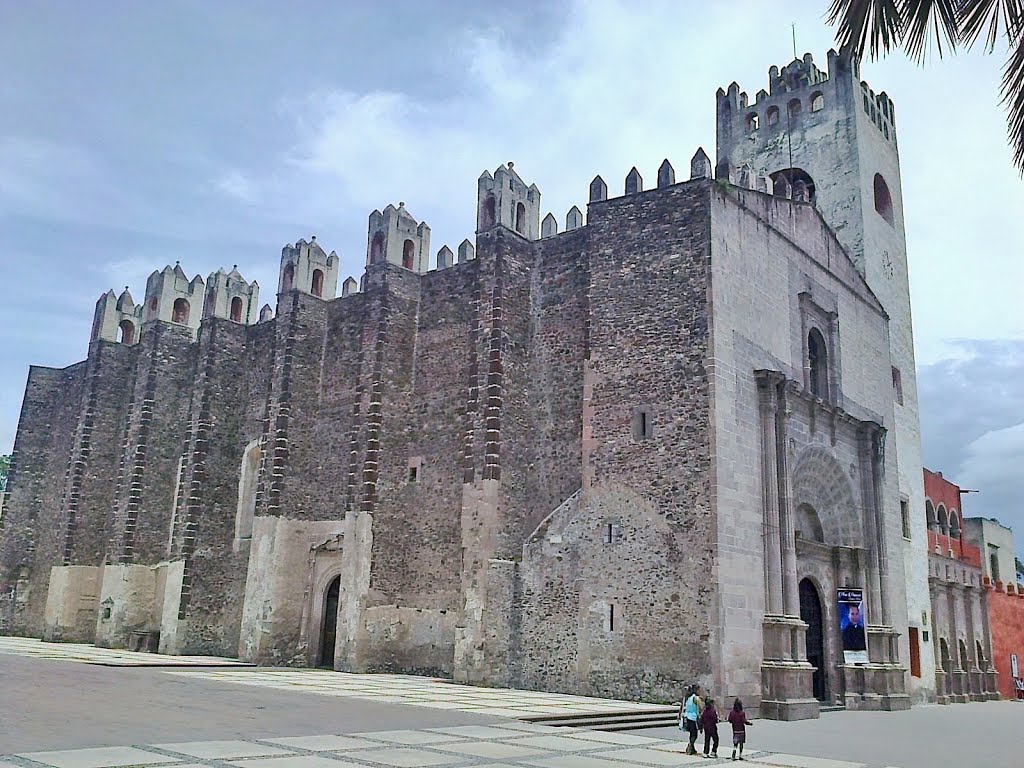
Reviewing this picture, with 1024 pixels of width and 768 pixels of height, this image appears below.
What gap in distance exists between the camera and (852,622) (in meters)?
19.5

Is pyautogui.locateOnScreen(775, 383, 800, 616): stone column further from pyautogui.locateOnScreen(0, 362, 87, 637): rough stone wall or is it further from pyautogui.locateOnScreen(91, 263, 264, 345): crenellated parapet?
pyautogui.locateOnScreen(0, 362, 87, 637): rough stone wall

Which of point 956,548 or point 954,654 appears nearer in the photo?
point 954,654

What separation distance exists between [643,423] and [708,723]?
7702 millimetres

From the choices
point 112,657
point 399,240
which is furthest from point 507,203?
point 112,657

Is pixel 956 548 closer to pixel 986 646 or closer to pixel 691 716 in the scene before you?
pixel 986 646

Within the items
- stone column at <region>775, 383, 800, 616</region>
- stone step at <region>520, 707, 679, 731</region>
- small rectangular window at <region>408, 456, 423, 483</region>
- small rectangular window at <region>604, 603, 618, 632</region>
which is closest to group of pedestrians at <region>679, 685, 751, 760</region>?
stone step at <region>520, 707, 679, 731</region>

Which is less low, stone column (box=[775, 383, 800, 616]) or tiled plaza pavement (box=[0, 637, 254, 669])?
stone column (box=[775, 383, 800, 616])

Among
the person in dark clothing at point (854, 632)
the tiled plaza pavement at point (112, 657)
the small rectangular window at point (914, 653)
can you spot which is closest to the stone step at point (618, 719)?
the person in dark clothing at point (854, 632)

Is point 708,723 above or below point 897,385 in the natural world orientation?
below

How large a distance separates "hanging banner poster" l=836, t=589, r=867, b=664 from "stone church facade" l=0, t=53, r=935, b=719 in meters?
0.44

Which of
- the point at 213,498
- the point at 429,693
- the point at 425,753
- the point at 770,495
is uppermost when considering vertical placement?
the point at 213,498

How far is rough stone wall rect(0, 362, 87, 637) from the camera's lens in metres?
29.7

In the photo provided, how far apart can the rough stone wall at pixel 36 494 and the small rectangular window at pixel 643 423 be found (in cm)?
2003

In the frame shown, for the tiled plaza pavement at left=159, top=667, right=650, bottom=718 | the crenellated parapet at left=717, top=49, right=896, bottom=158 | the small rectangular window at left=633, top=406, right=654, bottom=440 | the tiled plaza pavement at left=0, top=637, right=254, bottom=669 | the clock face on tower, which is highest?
the crenellated parapet at left=717, top=49, right=896, bottom=158
